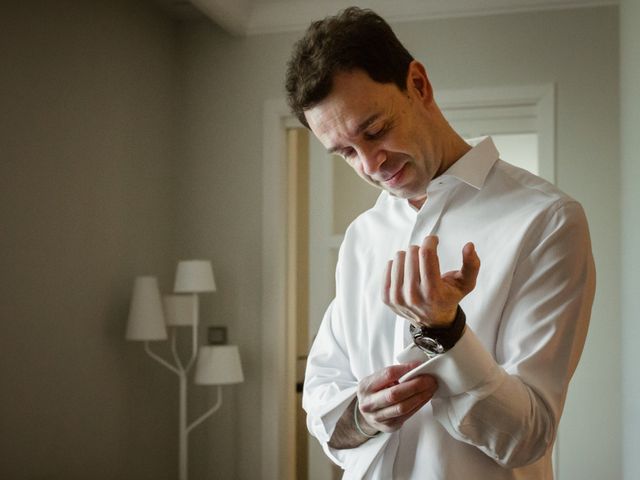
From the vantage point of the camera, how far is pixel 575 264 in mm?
1058

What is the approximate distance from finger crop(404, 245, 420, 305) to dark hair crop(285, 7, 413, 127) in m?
0.38

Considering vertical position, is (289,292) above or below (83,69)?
below

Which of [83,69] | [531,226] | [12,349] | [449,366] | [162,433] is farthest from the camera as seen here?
[162,433]

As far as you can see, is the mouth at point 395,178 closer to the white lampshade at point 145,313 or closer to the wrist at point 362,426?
the wrist at point 362,426

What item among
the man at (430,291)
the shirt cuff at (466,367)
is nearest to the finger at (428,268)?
the man at (430,291)

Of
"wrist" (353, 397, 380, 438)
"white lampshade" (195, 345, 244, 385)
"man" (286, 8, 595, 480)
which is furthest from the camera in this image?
"white lampshade" (195, 345, 244, 385)

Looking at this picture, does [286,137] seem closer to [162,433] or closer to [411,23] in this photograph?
[411,23]

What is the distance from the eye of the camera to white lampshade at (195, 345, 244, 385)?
3.80 metres

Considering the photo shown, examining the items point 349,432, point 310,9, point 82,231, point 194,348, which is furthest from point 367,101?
point 310,9

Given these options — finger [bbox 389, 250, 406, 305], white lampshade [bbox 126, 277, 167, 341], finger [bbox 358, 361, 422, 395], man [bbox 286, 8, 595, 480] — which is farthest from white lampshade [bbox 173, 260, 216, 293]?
finger [bbox 389, 250, 406, 305]

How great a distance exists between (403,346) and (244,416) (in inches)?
124

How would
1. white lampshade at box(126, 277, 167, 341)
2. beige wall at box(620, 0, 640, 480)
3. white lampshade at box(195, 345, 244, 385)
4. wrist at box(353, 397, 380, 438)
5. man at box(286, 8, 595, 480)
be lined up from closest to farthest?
man at box(286, 8, 595, 480)
wrist at box(353, 397, 380, 438)
beige wall at box(620, 0, 640, 480)
white lampshade at box(126, 277, 167, 341)
white lampshade at box(195, 345, 244, 385)

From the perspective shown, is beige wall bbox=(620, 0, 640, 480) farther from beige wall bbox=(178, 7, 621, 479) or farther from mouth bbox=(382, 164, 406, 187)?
mouth bbox=(382, 164, 406, 187)

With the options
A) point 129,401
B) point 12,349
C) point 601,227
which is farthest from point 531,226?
point 129,401
